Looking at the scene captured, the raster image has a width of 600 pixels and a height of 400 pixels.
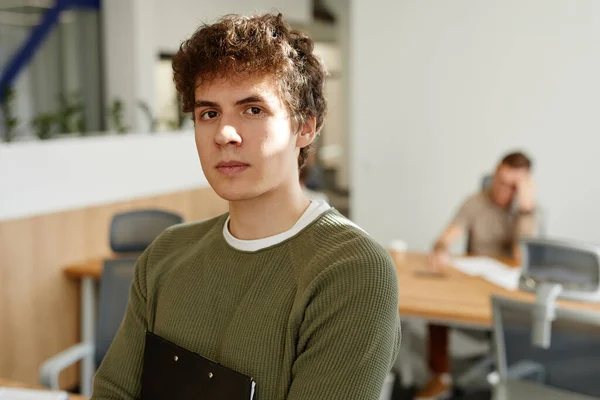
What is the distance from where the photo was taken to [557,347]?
2.53m

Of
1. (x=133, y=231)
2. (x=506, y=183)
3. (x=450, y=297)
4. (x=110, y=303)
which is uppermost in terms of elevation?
(x=506, y=183)

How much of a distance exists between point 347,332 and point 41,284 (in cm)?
327

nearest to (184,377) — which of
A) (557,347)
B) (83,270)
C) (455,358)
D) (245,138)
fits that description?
(245,138)

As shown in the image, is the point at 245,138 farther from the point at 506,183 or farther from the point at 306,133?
the point at 506,183

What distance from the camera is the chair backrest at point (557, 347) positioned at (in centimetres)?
245

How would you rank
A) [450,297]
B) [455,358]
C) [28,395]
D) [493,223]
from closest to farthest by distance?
[28,395] < [450,297] < [493,223] < [455,358]

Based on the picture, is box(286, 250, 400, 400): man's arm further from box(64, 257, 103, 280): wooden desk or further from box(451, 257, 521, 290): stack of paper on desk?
box(64, 257, 103, 280): wooden desk

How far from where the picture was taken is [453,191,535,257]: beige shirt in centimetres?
423

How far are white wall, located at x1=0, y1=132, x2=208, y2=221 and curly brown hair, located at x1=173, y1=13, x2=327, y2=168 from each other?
9.33 feet

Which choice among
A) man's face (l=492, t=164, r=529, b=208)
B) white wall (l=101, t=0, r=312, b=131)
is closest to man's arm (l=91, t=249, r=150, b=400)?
man's face (l=492, t=164, r=529, b=208)

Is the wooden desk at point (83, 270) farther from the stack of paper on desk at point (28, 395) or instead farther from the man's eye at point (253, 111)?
the man's eye at point (253, 111)

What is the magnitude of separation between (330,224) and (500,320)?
1.59 metres

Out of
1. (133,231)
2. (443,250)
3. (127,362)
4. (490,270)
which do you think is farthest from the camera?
(443,250)

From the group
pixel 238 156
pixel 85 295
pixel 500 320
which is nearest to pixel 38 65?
pixel 85 295
